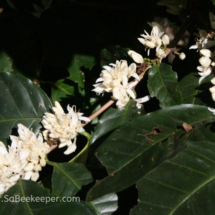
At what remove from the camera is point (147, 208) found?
39.8 inches

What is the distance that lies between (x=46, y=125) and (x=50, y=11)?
83cm

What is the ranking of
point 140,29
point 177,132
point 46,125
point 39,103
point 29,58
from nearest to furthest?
point 177,132
point 46,125
point 39,103
point 140,29
point 29,58

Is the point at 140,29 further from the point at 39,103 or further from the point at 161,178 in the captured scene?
the point at 161,178

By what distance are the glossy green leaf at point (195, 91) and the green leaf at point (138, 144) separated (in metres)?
0.06

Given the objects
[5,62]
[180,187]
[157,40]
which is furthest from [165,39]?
[5,62]

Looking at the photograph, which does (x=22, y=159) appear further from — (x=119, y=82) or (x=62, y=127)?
(x=119, y=82)

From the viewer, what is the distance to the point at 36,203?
1192mm

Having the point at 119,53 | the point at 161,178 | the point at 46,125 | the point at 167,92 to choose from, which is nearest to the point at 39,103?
the point at 46,125

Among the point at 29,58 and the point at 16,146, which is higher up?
the point at 29,58

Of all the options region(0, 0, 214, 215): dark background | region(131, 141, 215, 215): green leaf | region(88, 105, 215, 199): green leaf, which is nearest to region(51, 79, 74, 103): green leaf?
region(0, 0, 214, 215): dark background

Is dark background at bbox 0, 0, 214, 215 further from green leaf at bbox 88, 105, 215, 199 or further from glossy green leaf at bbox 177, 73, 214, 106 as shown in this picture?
green leaf at bbox 88, 105, 215, 199

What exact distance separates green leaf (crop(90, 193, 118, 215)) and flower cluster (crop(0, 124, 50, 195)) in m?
0.28

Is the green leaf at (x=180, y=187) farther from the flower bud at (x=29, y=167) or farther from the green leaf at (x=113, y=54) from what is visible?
the green leaf at (x=113, y=54)

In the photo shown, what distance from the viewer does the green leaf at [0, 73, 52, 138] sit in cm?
147
